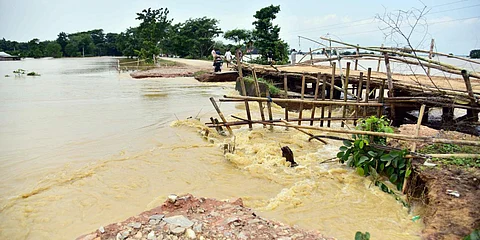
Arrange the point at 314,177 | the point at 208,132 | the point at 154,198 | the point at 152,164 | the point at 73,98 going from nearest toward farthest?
the point at 154,198
the point at 314,177
the point at 152,164
the point at 208,132
the point at 73,98

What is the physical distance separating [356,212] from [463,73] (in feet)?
7.58

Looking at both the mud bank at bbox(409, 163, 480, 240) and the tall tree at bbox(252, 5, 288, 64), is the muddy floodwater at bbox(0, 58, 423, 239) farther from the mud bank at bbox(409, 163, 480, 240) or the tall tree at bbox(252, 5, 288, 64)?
the tall tree at bbox(252, 5, 288, 64)

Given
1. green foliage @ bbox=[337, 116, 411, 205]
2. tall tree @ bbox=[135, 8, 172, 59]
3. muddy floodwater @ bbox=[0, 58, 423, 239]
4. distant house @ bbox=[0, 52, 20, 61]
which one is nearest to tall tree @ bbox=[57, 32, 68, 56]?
distant house @ bbox=[0, 52, 20, 61]

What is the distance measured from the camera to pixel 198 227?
2967 millimetres

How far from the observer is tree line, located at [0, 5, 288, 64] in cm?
2442

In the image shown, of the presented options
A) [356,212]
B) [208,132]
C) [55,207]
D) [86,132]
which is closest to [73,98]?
[86,132]

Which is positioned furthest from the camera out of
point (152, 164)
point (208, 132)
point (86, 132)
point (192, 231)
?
point (86, 132)

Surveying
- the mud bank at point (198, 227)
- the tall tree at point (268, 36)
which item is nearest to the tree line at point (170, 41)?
the tall tree at point (268, 36)

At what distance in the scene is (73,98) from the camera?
15.6 m

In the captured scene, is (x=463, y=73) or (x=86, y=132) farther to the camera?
(x=86, y=132)

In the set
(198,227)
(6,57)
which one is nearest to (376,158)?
(198,227)

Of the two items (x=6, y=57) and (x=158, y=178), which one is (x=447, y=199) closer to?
(x=158, y=178)

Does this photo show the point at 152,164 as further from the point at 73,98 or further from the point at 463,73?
the point at 73,98

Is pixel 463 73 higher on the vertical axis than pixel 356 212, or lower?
higher
